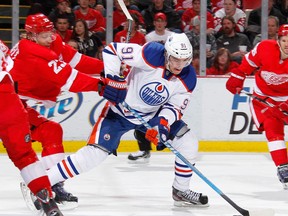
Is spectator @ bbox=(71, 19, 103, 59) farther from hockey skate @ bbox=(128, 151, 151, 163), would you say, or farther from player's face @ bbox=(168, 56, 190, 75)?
player's face @ bbox=(168, 56, 190, 75)

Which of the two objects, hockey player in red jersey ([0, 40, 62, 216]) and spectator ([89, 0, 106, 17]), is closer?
hockey player in red jersey ([0, 40, 62, 216])

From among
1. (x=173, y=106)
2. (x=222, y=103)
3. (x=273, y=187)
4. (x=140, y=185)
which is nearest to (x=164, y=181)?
(x=140, y=185)

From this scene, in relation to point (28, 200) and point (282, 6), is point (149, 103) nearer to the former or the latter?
point (28, 200)

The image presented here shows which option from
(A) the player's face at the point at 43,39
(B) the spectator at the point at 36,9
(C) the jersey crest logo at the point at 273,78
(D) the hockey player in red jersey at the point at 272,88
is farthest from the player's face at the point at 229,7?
(A) the player's face at the point at 43,39

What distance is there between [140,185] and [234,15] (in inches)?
104

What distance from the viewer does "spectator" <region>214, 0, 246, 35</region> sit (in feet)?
26.7

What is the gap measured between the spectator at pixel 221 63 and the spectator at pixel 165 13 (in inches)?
20.5

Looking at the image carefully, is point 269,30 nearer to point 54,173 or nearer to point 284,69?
point 284,69

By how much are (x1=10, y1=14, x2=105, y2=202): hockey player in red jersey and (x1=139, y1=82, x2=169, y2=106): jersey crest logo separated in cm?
29

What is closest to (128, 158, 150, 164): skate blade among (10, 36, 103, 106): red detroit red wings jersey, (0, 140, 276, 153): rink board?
(0, 140, 276, 153): rink board

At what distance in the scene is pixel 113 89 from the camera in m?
4.90

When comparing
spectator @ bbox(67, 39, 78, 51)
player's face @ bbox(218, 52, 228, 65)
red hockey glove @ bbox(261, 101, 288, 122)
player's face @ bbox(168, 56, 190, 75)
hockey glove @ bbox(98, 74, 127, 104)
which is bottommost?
player's face @ bbox(218, 52, 228, 65)

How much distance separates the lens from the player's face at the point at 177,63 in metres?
4.98

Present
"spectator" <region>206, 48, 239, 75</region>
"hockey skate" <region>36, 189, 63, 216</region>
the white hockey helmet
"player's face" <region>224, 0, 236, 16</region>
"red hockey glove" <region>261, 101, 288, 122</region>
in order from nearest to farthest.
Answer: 1. "hockey skate" <region>36, 189, 63, 216</region>
2. the white hockey helmet
3. "red hockey glove" <region>261, 101, 288, 122</region>
4. "spectator" <region>206, 48, 239, 75</region>
5. "player's face" <region>224, 0, 236, 16</region>
